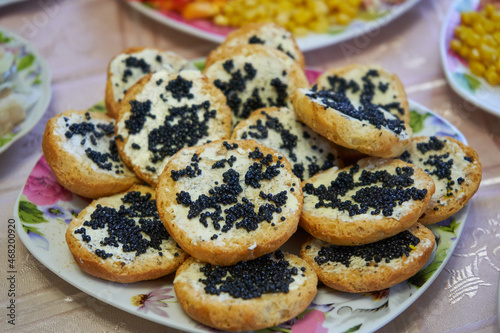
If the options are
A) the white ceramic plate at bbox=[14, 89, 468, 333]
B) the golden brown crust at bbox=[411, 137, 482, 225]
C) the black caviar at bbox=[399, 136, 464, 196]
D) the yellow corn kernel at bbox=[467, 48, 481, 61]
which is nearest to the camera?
the white ceramic plate at bbox=[14, 89, 468, 333]

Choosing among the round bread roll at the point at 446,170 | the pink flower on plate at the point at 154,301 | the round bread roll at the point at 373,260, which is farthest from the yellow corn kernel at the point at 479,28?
the pink flower on plate at the point at 154,301

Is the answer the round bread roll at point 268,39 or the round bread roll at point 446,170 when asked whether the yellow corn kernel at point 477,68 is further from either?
the round bread roll at point 268,39

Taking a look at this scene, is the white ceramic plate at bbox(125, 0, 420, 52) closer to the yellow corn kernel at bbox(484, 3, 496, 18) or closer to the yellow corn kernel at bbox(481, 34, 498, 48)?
the yellow corn kernel at bbox(484, 3, 496, 18)

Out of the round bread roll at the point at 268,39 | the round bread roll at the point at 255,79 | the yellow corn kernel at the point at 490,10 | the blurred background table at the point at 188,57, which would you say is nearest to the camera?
the blurred background table at the point at 188,57

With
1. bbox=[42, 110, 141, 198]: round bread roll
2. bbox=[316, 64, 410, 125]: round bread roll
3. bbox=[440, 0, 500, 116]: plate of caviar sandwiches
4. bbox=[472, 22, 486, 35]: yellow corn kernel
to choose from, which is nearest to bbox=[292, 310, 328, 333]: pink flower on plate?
bbox=[42, 110, 141, 198]: round bread roll

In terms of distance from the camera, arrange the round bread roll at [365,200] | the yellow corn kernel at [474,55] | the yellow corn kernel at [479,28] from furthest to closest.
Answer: the yellow corn kernel at [479,28] < the yellow corn kernel at [474,55] < the round bread roll at [365,200]

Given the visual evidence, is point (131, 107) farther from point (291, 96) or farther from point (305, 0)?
point (305, 0)
